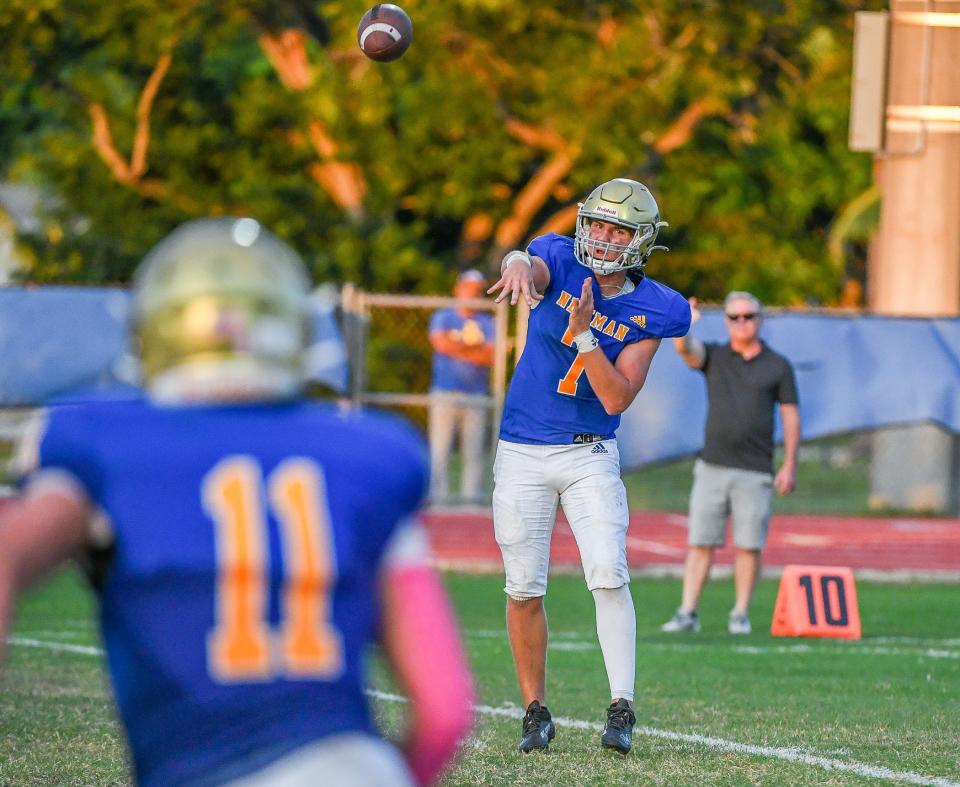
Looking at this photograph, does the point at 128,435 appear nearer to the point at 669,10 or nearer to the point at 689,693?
the point at 689,693

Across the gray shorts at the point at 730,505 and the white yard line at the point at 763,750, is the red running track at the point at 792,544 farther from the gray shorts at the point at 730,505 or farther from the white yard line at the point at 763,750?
the white yard line at the point at 763,750

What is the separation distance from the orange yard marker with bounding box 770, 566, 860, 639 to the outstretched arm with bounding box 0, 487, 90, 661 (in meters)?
8.61

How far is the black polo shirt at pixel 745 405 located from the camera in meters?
11.0

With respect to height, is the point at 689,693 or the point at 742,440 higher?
the point at 742,440

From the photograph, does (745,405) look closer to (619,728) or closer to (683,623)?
(683,623)

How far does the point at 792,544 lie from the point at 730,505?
5549mm

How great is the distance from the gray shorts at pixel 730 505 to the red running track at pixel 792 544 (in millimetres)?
3141

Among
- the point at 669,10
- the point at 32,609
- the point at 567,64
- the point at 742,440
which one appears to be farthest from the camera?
the point at 567,64

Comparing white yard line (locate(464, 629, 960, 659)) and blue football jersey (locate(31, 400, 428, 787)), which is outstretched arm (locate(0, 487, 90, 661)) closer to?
blue football jersey (locate(31, 400, 428, 787))

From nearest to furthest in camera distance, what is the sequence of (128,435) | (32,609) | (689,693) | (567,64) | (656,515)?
(128,435) < (689,693) < (32,609) < (656,515) < (567,64)

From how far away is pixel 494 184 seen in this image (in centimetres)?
2958

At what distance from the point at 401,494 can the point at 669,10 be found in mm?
22097

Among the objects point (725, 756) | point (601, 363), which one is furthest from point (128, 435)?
point (725, 756)

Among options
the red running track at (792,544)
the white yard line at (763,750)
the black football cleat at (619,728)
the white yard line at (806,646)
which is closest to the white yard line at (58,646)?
the white yard line at (763,750)
